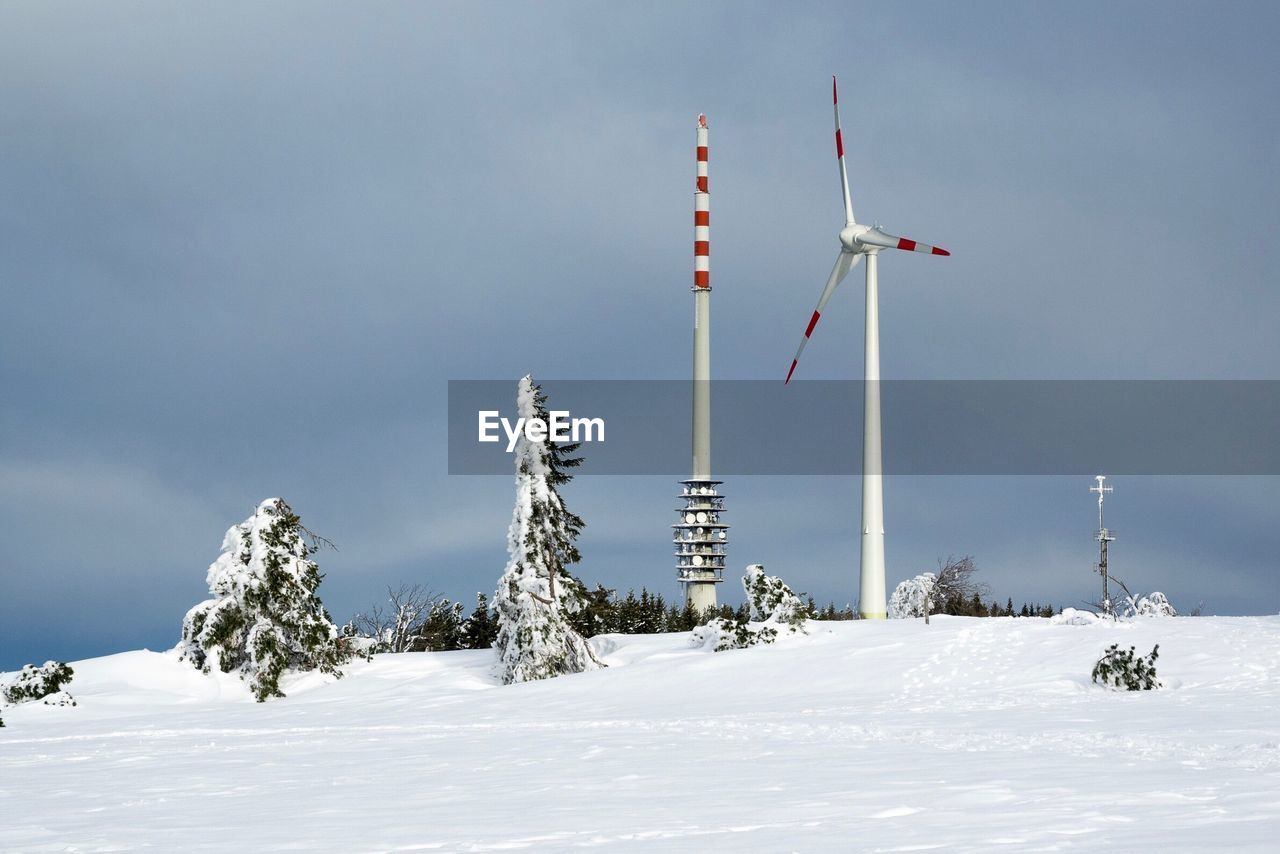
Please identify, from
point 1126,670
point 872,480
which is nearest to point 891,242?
point 872,480

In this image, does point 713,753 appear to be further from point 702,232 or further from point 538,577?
point 702,232

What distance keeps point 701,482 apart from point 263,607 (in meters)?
28.9

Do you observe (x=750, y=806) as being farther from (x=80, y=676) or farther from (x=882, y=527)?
(x=882, y=527)

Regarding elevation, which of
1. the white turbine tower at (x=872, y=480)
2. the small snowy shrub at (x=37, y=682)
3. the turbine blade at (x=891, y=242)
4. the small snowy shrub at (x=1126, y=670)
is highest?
the turbine blade at (x=891, y=242)

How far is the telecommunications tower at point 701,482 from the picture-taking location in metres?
67.5

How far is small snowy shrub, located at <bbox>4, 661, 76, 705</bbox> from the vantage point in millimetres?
41344

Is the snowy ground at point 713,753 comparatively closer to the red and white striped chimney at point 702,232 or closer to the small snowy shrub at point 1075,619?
the small snowy shrub at point 1075,619

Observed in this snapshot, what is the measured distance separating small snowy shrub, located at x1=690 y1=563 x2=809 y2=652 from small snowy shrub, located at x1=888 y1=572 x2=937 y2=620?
17.7 meters

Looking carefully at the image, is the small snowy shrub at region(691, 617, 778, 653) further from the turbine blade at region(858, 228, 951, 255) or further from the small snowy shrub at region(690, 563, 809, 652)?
the turbine blade at region(858, 228, 951, 255)

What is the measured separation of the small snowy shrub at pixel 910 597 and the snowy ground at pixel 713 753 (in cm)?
1918

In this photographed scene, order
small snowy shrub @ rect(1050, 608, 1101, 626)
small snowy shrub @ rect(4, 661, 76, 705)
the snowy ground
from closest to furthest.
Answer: the snowy ground < small snowy shrub @ rect(4, 661, 76, 705) < small snowy shrub @ rect(1050, 608, 1101, 626)

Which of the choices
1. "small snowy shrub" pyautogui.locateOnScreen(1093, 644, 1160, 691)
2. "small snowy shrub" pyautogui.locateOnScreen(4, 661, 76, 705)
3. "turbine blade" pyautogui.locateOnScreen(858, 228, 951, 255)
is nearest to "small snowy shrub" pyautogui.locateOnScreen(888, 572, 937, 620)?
"turbine blade" pyautogui.locateOnScreen(858, 228, 951, 255)

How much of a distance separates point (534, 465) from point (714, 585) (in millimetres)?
23483

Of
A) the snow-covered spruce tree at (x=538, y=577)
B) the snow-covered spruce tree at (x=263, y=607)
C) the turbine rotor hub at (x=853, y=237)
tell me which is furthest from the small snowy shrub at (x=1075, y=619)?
the snow-covered spruce tree at (x=263, y=607)
